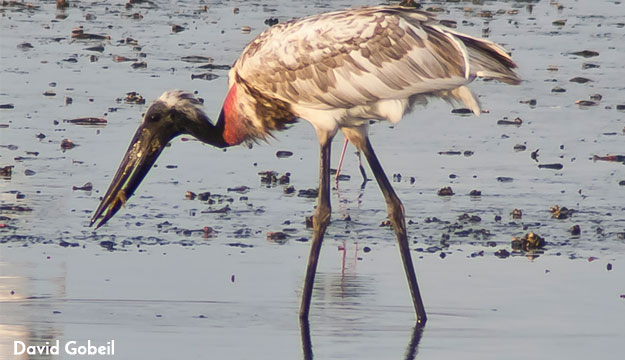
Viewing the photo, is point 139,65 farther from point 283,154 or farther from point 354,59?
point 354,59

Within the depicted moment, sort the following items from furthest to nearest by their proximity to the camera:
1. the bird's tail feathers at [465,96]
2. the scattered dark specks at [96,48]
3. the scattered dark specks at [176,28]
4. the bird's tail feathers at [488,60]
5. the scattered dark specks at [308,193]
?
1. the scattered dark specks at [176,28]
2. the scattered dark specks at [96,48]
3. the scattered dark specks at [308,193]
4. the bird's tail feathers at [465,96]
5. the bird's tail feathers at [488,60]

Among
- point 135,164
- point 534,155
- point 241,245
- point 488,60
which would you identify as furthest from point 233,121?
point 534,155

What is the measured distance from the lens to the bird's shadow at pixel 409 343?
813cm

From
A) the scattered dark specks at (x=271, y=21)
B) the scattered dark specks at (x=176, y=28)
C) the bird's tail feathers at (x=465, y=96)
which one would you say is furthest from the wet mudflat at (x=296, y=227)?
the scattered dark specks at (x=271, y=21)

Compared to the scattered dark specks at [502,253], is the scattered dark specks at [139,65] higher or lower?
higher

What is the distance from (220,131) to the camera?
32.3 ft

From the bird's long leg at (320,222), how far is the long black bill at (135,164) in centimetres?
102

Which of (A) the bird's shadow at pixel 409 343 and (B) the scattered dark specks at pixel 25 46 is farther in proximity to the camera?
(B) the scattered dark specks at pixel 25 46

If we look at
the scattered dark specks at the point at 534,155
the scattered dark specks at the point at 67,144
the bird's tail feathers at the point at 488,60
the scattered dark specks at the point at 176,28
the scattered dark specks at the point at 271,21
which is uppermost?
the scattered dark specks at the point at 271,21

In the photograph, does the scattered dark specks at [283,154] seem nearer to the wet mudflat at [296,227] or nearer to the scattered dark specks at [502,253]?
the wet mudflat at [296,227]

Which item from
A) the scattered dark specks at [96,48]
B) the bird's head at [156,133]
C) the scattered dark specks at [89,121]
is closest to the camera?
the bird's head at [156,133]

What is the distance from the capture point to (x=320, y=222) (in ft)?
31.4

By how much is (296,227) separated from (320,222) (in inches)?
55.5

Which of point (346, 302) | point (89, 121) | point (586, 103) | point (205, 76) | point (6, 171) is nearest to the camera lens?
point (346, 302)
